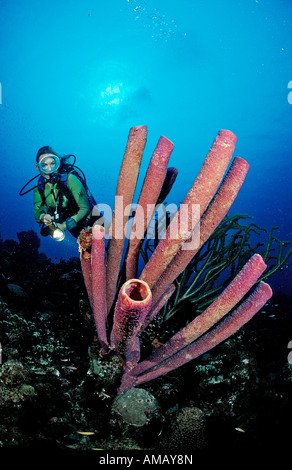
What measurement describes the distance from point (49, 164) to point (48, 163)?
0.03 m

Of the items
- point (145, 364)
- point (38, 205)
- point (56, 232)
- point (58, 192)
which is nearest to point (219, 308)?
point (145, 364)

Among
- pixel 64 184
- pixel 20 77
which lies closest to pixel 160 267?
pixel 64 184

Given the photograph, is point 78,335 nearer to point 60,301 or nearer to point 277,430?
point 60,301

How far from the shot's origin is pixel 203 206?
1781 mm

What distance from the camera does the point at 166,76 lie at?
159 feet

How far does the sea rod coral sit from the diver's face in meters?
3.89

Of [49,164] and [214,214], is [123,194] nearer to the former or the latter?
[214,214]

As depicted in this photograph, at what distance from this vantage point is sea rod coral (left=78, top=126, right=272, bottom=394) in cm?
169

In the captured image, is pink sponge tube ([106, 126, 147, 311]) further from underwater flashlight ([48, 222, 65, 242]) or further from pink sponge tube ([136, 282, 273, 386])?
underwater flashlight ([48, 222, 65, 242])

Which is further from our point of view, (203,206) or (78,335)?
(78,335)

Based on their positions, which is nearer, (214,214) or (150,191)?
(214,214)

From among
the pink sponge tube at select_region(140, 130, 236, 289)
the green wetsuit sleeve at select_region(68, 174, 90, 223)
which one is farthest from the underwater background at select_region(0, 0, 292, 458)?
the pink sponge tube at select_region(140, 130, 236, 289)

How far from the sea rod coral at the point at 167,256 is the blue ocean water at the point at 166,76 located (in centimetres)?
2692

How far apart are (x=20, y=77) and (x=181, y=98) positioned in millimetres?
39905
